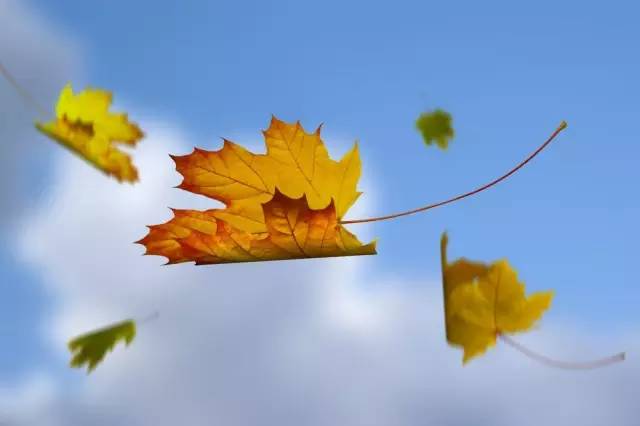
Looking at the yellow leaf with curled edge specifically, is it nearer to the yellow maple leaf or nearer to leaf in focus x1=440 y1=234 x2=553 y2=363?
the yellow maple leaf

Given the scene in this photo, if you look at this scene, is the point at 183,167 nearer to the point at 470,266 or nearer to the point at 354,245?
the point at 354,245

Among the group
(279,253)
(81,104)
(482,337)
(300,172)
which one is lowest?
(482,337)

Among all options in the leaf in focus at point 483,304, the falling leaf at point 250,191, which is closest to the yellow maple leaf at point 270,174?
the falling leaf at point 250,191

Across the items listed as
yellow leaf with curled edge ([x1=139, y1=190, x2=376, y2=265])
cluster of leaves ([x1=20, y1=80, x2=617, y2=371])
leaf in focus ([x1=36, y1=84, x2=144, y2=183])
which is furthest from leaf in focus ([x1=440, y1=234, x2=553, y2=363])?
leaf in focus ([x1=36, y1=84, x2=144, y2=183])

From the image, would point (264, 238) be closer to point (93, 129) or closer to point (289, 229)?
point (289, 229)

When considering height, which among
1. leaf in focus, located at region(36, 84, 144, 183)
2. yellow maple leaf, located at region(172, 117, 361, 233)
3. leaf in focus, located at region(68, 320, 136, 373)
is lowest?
leaf in focus, located at region(68, 320, 136, 373)

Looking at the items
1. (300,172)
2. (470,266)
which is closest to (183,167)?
(300,172)

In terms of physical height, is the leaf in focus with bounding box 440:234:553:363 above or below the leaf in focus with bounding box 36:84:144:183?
below

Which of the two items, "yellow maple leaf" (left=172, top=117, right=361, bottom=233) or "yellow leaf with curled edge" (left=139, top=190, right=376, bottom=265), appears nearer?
"yellow leaf with curled edge" (left=139, top=190, right=376, bottom=265)
